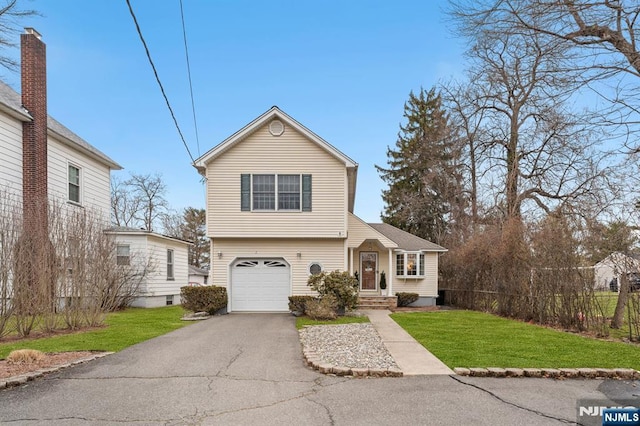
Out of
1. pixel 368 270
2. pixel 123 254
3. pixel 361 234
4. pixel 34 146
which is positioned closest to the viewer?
pixel 34 146

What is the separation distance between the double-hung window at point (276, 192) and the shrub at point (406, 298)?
794cm

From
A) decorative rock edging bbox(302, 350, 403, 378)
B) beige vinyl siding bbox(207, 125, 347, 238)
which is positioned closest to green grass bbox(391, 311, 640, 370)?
decorative rock edging bbox(302, 350, 403, 378)

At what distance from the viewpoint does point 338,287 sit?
576 inches

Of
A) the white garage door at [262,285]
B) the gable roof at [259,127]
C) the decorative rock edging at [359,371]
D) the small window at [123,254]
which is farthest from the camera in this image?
the small window at [123,254]

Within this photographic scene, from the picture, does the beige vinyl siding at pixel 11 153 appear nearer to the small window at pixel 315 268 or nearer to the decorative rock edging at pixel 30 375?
the decorative rock edging at pixel 30 375

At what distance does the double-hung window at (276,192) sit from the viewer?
16.2 metres

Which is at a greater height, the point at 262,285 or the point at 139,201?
the point at 139,201

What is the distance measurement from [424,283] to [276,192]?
10.2 m

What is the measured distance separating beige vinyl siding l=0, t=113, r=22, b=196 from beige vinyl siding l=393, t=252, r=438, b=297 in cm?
1671

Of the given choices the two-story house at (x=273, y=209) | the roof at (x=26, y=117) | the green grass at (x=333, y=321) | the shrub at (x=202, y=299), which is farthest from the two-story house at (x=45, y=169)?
the green grass at (x=333, y=321)

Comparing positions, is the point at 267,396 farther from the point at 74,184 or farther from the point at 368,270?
the point at 74,184

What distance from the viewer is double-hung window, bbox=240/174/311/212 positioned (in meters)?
16.2

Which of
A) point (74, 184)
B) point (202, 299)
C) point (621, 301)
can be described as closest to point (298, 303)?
point (202, 299)

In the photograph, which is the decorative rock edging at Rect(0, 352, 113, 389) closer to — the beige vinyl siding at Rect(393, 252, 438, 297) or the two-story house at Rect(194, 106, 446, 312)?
the two-story house at Rect(194, 106, 446, 312)
